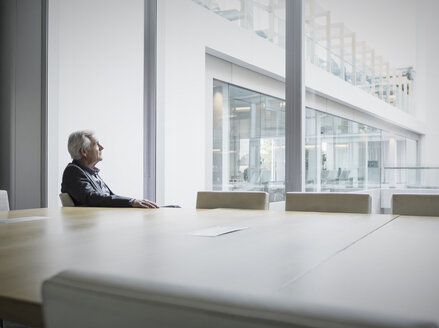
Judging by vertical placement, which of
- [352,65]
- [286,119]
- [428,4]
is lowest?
[286,119]

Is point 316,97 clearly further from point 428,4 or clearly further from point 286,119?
point 428,4

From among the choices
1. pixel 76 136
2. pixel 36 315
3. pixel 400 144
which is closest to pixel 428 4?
pixel 400 144

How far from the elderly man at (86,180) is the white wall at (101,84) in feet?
3.71

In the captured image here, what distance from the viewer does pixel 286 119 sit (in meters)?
4.52

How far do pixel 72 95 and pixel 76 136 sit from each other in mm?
1275

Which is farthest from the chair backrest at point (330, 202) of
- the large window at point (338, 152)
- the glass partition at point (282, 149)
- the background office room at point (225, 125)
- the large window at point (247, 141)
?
the large window at point (247, 141)

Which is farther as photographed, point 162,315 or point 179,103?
point 179,103

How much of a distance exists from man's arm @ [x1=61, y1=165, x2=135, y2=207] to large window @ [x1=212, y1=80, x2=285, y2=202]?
69.4 inches

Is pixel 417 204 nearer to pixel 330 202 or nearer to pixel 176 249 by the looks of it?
pixel 330 202

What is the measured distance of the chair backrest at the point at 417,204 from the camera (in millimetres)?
2596

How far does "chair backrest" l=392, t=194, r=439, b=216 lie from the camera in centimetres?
260

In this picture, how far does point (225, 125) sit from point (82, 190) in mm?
2019

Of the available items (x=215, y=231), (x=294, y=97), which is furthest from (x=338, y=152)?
(x=215, y=231)

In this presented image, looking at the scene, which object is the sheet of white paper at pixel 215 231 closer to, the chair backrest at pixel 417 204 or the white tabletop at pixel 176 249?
the white tabletop at pixel 176 249
